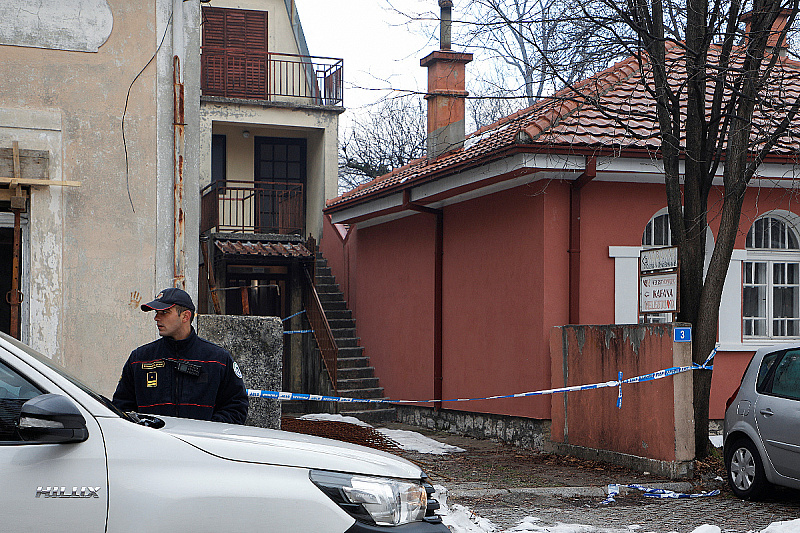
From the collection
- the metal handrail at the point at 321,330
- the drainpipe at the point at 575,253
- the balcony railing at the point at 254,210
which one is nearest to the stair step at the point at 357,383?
the metal handrail at the point at 321,330

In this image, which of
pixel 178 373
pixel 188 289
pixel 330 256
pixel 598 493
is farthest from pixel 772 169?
pixel 330 256

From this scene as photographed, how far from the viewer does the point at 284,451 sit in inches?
133

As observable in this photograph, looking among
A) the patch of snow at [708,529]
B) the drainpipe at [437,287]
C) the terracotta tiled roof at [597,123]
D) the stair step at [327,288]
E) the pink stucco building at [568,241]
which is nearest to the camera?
the patch of snow at [708,529]

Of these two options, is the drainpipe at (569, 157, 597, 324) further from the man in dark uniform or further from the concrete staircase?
the man in dark uniform

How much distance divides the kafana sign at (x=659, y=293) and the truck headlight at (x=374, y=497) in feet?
23.0

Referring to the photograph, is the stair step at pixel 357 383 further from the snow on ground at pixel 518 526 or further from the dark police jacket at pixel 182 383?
the dark police jacket at pixel 182 383

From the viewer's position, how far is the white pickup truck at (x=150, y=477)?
3104mm

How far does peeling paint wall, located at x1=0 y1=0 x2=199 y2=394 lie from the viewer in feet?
27.6

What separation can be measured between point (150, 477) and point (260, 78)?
19.6 meters

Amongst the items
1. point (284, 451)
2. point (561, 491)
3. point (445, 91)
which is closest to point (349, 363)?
point (445, 91)

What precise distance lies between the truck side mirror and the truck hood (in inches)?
12.8

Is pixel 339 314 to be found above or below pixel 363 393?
above

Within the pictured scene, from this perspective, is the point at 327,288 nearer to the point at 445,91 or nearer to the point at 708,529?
the point at 445,91

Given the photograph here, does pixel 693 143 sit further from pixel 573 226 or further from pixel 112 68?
pixel 112 68
